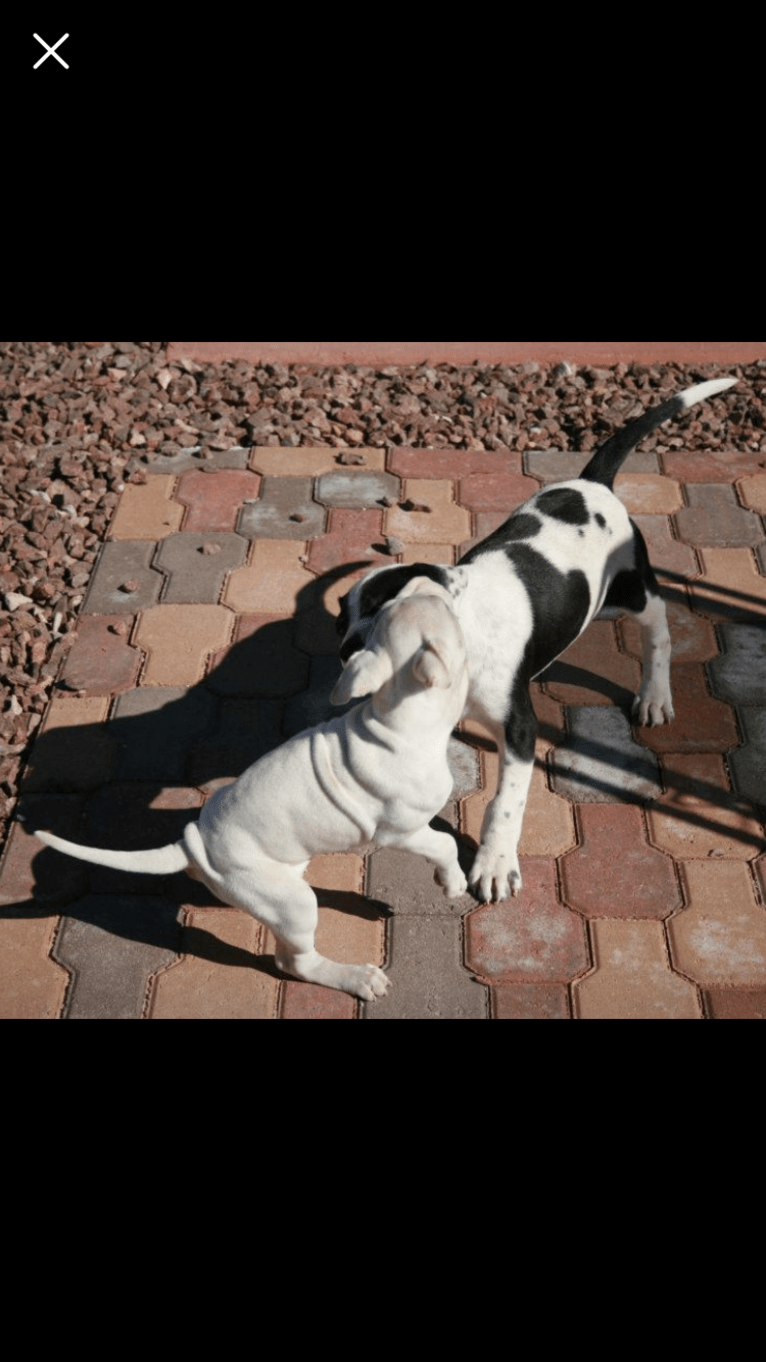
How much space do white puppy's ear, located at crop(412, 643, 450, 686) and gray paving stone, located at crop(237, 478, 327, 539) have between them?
8.50ft

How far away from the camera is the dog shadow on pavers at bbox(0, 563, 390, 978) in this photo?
408cm

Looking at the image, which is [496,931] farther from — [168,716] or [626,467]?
[626,467]

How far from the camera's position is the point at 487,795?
14.6 ft

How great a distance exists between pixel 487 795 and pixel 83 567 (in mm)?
2256

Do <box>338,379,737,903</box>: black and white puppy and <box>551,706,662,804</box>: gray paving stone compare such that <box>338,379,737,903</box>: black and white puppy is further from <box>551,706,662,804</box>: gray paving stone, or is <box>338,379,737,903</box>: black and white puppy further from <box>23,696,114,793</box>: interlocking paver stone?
<box>23,696,114,793</box>: interlocking paver stone

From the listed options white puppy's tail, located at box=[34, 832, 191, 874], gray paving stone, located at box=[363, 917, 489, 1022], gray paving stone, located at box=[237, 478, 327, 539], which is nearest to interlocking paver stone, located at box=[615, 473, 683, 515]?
gray paving stone, located at box=[237, 478, 327, 539]

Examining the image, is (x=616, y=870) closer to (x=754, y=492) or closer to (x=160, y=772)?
(x=160, y=772)

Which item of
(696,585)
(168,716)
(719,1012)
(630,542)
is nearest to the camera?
(719,1012)

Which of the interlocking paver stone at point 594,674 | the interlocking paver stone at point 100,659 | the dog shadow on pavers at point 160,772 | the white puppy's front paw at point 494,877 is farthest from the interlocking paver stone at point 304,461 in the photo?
the white puppy's front paw at point 494,877

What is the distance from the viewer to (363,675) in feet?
10.2

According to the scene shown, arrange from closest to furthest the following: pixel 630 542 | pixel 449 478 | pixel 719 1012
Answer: pixel 719 1012, pixel 630 542, pixel 449 478

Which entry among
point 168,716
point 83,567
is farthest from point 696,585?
point 83,567

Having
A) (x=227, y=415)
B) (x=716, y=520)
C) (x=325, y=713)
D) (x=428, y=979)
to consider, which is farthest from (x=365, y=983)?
(x=227, y=415)

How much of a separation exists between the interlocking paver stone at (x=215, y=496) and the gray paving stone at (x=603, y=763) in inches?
79.4
